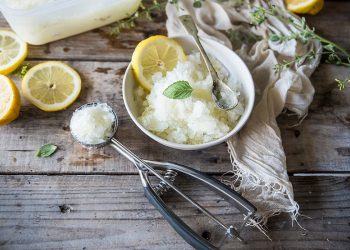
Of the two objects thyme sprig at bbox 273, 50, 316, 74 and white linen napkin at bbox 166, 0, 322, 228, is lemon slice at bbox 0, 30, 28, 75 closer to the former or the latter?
white linen napkin at bbox 166, 0, 322, 228

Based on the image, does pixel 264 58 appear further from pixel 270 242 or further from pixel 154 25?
pixel 270 242

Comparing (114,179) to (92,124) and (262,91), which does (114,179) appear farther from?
(262,91)

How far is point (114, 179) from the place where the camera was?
1.21 metres

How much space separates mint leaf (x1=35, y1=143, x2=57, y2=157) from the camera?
123 centimetres

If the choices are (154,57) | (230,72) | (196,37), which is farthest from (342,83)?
(154,57)

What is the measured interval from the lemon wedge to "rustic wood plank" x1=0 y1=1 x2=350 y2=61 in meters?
0.05

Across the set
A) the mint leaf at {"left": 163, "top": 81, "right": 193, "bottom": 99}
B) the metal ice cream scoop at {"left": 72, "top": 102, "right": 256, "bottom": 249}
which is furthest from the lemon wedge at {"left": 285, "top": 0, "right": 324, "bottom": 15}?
the metal ice cream scoop at {"left": 72, "top": 102, "right": 256, "bottom": 249}

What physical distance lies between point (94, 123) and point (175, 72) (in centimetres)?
28

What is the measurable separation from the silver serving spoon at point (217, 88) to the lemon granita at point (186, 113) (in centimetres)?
2

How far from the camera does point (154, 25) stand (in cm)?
147

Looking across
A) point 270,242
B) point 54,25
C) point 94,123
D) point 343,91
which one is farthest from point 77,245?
point 343,91

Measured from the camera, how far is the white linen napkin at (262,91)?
1.18 m

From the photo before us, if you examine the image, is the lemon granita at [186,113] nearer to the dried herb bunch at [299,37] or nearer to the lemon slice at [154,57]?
the lemon slice at [154,57]

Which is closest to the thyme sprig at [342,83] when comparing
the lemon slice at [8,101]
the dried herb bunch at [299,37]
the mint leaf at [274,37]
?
the dried herb bunch at [299,37]
